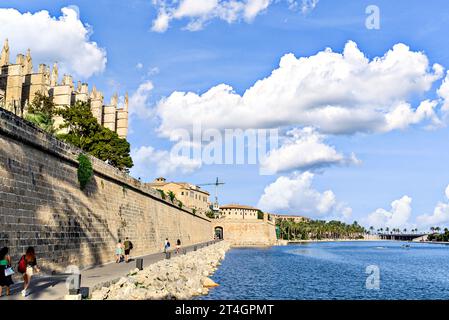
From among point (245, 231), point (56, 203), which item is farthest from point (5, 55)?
point (245, 231)

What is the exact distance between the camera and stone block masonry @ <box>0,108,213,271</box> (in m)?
15.7

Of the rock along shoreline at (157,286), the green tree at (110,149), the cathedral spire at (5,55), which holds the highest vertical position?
the cathedral spire at (5,55)

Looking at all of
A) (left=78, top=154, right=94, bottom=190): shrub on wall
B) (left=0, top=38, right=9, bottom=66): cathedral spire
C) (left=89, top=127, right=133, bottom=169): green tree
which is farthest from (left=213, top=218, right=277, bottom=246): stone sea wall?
(left=78, top=154, right=94, bottom=190): shrub on wall

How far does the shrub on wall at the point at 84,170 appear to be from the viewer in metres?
A: 23.0

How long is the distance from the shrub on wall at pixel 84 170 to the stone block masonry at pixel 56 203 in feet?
1.06

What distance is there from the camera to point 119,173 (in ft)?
98.4

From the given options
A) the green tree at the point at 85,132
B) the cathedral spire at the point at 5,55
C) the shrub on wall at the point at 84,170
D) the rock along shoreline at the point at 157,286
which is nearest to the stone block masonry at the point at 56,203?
the shrub on wall at the point at 84,170

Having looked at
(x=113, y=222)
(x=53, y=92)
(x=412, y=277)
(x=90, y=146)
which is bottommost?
(x=412, y=277)

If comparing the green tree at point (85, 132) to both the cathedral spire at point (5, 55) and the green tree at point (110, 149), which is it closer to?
the green tree at point (110, 149)

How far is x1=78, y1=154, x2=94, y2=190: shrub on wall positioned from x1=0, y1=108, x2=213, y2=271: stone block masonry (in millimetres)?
323

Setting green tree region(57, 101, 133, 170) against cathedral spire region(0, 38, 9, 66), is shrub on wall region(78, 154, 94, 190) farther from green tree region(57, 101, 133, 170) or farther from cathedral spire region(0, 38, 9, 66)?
cathedral spire region(0, 38, 9, 66)
